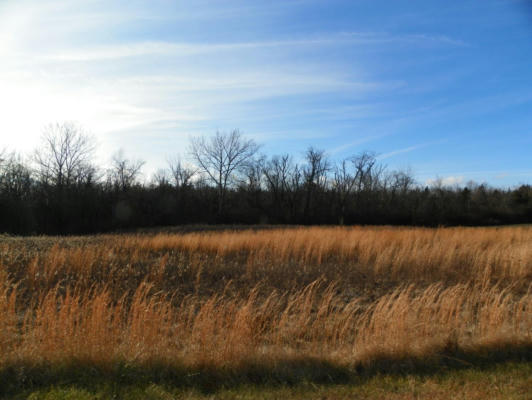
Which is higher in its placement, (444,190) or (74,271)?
(444,190)

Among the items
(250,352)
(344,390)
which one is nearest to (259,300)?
(250,352)

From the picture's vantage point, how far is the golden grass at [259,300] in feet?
13.6

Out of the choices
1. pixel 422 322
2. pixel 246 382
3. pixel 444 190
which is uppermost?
pixel 444 190

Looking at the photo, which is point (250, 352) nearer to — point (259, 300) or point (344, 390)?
point (344, 390)

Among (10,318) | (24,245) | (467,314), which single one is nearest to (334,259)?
(467,314)

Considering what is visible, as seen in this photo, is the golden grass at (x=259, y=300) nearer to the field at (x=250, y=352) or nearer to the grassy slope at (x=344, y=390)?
the field at (x=250, y=352)

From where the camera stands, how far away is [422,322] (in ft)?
15.9

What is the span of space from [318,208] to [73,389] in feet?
152

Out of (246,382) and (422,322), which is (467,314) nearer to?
(422,322)

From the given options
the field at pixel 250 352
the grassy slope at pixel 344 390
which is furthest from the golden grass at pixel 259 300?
the grassy slope at pixel 344 390

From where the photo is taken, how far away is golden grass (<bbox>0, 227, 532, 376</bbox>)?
4145 millimetres

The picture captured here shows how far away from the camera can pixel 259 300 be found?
297 inches

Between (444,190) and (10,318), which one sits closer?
(10,318)

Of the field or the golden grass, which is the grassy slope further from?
the golden grass
